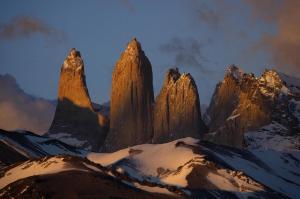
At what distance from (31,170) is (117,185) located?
13719 millimetres

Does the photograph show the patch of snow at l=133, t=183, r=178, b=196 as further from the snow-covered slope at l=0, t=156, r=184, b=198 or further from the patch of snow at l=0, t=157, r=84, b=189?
the patch of snow at l=0, t=157, r=84, b=189

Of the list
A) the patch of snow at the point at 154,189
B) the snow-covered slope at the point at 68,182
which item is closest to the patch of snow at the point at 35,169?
the snow-covered slope at the point at 68,182

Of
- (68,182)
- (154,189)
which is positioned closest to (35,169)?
(68,182)

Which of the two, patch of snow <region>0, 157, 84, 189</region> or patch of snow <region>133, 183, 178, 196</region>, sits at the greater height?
patch of snow <region>0, 157, 84, 189</region>

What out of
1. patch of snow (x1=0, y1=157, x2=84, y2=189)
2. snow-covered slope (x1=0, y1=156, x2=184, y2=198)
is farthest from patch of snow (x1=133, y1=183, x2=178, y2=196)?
patch of snow (x1=0, y1=157, x2=84, y2=189)

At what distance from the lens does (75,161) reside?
516 feet

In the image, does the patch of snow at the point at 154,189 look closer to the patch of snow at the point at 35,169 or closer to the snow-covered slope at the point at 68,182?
the snow-covered slope at the point at 68,182

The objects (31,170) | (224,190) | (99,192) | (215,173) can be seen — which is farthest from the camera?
(215,173)

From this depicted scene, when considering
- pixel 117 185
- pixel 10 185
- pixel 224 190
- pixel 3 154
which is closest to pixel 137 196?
pixel 117 185

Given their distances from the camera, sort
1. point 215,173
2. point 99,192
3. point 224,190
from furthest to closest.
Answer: point 215,173
point 224,190
point 99,192

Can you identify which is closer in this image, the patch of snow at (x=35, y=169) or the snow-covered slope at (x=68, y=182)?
the snow-covered slope at (x=68, y=182)

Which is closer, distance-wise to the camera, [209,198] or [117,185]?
[117,185]

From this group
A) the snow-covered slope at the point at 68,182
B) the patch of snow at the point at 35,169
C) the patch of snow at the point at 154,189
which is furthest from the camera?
the patch of snow at the point at 35,169

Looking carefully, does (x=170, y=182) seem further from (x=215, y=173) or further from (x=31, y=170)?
(x=31, y=170)
